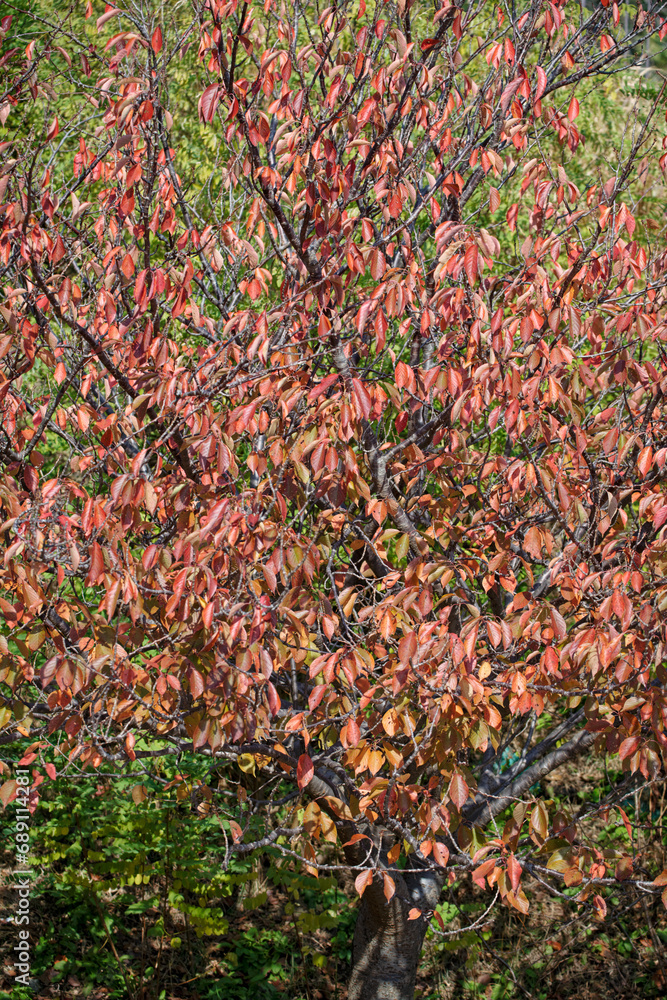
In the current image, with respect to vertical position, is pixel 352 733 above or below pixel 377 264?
below

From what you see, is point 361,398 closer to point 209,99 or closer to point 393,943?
point 209,99

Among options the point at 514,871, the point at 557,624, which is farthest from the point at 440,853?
the point at 557,624

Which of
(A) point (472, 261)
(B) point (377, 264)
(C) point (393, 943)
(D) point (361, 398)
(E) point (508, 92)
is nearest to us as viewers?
(D) point (361, 398)

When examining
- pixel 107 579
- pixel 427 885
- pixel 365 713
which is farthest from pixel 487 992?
pixel 107 579

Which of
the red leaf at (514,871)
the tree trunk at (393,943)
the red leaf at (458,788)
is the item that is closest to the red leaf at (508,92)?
the red leaf at (458,788)

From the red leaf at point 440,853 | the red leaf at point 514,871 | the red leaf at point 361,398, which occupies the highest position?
the red leaf at point 361,398

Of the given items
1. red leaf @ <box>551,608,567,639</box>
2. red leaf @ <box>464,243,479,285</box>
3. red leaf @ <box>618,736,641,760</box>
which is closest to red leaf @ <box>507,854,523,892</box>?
red leaf @ <box>618,736,641,760</box>

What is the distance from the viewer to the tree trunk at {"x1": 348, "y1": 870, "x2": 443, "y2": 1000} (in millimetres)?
3756

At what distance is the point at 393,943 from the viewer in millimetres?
3795

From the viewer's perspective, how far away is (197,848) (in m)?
4.89

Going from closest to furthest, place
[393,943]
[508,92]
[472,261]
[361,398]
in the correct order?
[361,398] < [472,261] < [508,92] < [393,943]

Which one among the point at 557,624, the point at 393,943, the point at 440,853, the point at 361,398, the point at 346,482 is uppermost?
the point at 361,398

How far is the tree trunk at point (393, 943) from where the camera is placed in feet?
12.3

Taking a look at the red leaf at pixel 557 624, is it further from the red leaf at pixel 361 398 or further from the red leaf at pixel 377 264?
the red leaf at pixel 377 264
